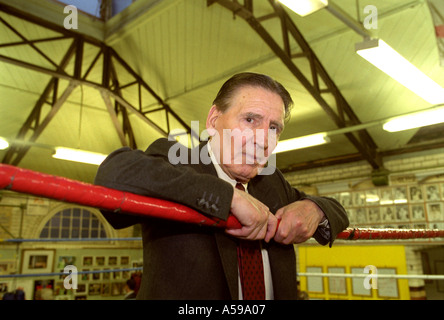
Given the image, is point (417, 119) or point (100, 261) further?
point (100, 261)

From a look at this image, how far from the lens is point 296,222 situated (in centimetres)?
92

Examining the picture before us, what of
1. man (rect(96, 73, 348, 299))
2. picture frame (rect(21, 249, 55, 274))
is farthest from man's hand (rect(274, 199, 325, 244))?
picture frame (rect(21, 249, 55, 274))

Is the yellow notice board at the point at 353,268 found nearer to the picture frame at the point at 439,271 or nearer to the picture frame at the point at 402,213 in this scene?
the picture frame at the point at 402,213

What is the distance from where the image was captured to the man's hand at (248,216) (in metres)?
0.80

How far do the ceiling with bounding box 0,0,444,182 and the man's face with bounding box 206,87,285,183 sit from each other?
14.6 feet

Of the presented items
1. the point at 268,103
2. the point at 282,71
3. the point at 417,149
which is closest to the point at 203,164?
the point at 268,103

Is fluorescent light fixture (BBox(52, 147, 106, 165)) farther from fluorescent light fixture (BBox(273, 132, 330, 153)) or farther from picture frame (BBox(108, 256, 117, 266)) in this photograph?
picture frame (BBox(108, 256, 117, 266))

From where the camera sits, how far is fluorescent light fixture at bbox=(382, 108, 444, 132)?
4703 millimetres

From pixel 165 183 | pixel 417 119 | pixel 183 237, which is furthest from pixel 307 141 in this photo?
pixel 165 183

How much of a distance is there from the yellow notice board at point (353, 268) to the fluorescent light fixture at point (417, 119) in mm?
3312

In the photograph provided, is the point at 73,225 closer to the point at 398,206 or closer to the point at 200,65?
the point at 200,65

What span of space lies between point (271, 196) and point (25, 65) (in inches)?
231

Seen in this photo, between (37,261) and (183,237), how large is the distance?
999 cm
